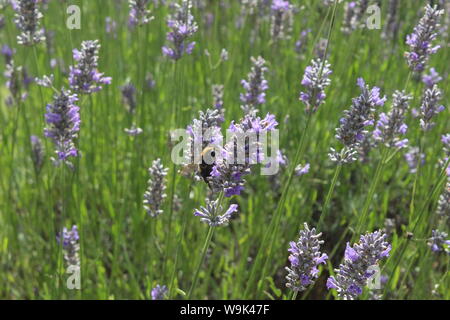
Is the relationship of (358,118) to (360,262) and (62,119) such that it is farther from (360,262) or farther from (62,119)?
(62,119)

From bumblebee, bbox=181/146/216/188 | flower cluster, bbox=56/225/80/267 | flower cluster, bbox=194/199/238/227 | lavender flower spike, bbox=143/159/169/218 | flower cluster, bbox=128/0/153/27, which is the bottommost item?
flower cluster, bbox=56/225/80/267

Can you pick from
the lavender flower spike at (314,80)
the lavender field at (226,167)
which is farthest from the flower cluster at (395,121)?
the lavender flower spike at (314,80)

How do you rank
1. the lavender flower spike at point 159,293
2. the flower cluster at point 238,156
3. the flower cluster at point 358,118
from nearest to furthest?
1. the flower cluster at point 238,156
2. the flower cluster at point 358,118
3. the lavender flower spike at point 159,293

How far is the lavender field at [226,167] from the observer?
1687mm

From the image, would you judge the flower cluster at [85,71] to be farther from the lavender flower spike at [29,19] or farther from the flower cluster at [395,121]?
the flower cluster at [395,121]

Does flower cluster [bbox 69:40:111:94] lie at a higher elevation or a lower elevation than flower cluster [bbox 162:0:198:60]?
lower

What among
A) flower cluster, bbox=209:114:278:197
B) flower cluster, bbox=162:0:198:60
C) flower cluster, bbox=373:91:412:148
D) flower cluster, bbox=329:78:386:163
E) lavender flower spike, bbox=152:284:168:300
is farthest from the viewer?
flower cluster, bbox=162:0:198:60

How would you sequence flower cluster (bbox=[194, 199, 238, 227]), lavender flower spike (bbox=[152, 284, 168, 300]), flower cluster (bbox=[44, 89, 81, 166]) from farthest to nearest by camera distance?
1. lavender flower spike (bbox=[152, 284, 168, 300])
2. flower cluster (bbox=[44, 89, 81, 166])
3. flower cluster (bbox=[194, 199, 238, 227])

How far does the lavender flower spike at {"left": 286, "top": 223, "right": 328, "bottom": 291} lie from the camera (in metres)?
1.36

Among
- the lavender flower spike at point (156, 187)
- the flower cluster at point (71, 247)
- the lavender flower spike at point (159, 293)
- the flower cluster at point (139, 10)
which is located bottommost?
the lavender flower spike at point (159, 293)

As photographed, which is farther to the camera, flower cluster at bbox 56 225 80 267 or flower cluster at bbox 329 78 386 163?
flower cluster at bbox 56 225 80 267

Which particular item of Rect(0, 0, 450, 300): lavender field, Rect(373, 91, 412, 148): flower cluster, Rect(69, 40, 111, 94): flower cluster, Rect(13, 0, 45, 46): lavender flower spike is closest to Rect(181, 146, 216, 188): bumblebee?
Rect(0, 0, 450, 300): lavender field

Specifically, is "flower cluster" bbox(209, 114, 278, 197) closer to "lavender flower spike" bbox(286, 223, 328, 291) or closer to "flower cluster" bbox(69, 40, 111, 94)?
"lavender flower spike" bbox(286, 223, 328, 291)
